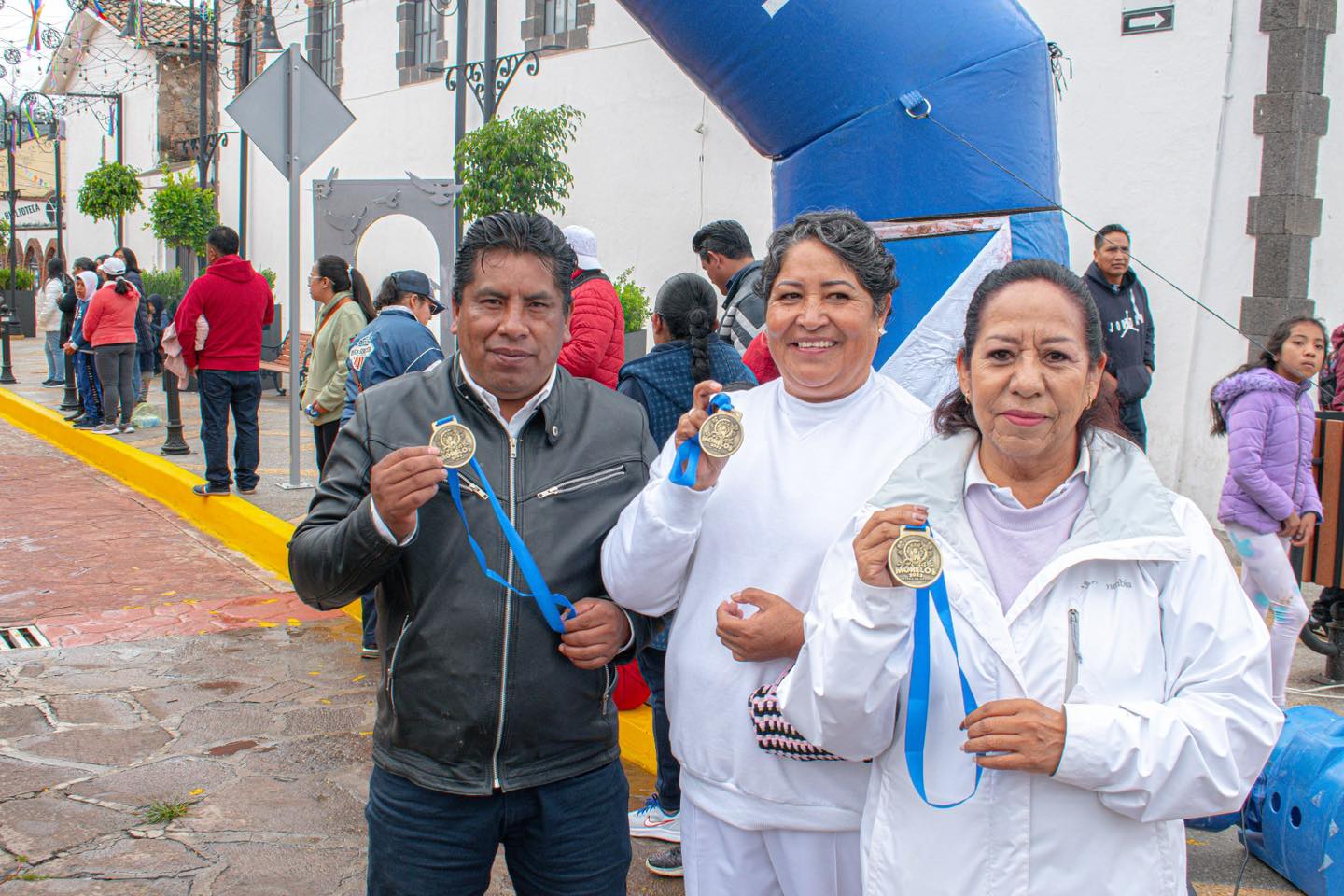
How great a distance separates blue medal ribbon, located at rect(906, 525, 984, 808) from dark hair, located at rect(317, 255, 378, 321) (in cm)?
607

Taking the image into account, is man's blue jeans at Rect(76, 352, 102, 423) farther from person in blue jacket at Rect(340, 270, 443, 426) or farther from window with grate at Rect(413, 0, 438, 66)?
person in blue jacket at Rect(340, 270, 443, 426)

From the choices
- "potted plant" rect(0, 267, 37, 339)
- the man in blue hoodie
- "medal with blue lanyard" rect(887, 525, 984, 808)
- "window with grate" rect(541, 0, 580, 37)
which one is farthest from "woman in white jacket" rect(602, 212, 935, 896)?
"potted plant" rect(0, 267, 37, 339)

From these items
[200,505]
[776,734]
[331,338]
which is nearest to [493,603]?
[776,734]

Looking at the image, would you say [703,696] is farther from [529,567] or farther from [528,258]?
[528,258]

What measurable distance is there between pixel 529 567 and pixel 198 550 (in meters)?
7.02

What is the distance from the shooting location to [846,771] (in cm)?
231

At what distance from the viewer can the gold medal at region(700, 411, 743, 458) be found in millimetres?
2221

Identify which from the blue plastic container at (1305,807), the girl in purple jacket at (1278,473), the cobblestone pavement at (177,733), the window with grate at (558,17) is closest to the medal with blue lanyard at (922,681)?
the cobblestone pavement at (177,733)

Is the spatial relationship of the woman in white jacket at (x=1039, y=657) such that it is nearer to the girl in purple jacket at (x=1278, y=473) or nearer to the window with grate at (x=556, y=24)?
the girl in purple jacket at (x=1278, y=473)

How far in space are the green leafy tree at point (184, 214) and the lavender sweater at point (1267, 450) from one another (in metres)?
20.8

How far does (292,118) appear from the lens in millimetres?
9055

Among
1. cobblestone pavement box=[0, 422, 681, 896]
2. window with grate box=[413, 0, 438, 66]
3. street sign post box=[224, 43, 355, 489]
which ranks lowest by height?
cobblestone pavement box=[0, 422, 681, 896]

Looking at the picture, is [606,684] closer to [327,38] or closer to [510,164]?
[510,164]

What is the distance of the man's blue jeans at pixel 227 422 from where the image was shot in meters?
9.23
